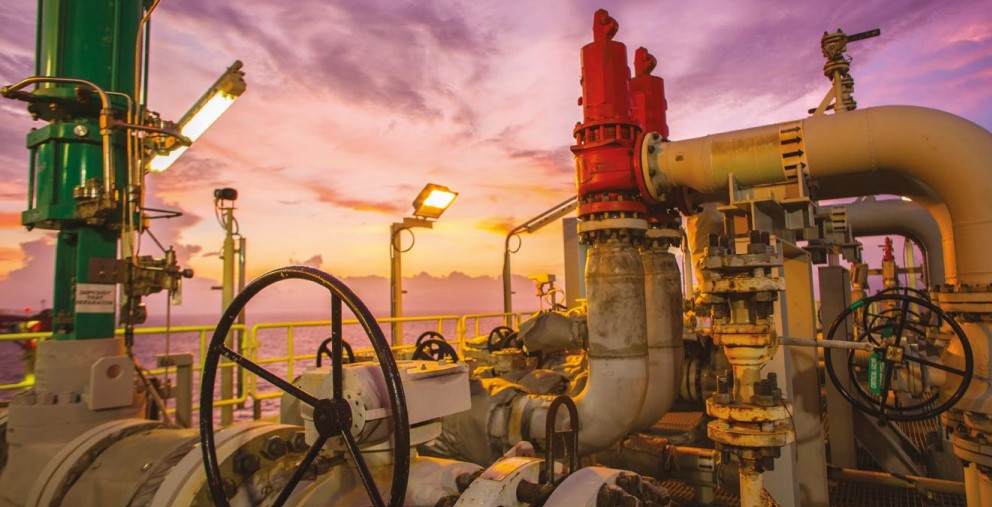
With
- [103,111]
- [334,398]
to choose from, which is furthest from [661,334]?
[103,111]

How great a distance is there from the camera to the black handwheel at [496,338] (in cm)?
466

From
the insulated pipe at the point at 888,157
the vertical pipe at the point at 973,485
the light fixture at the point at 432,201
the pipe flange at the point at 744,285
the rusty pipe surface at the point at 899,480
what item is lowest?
the rusty pipe surface at the point at 899,480

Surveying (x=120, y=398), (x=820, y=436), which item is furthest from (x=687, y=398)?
(x=120, y=398)

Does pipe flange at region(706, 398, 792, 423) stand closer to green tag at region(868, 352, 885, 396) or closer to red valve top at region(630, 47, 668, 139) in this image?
green tag at region(868, 352, 885, 396)

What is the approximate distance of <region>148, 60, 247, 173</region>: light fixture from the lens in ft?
12.0

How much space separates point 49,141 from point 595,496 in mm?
2885

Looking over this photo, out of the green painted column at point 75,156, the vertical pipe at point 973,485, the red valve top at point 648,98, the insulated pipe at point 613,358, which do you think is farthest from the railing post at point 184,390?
the vertical pipe at point 973,485

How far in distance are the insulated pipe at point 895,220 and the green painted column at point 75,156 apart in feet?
20.1

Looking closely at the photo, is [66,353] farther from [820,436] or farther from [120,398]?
[820,436]

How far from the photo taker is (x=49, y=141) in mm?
2633

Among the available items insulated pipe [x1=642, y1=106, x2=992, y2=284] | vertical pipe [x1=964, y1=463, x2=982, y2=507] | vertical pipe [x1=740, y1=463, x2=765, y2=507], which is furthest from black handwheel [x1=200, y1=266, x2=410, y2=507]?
vertical pipe [x1=964, y1=463, x2=982, y2=507]

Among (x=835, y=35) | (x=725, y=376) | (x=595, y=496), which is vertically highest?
(x=835, y=35)

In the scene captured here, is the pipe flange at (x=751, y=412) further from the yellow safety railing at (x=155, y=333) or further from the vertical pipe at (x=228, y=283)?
the vertical pipe at (x=228, y=283)

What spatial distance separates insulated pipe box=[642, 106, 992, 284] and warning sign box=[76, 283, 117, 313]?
9.63 feet
